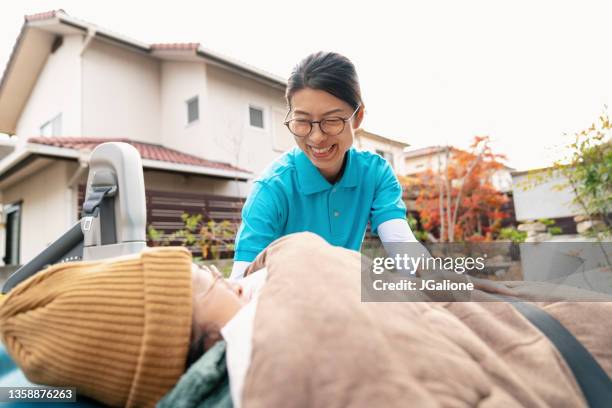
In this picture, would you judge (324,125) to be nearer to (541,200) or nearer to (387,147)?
(541,200)

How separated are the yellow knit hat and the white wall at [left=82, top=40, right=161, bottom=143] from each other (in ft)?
21.6

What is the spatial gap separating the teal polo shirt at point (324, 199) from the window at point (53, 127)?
699 centimetres

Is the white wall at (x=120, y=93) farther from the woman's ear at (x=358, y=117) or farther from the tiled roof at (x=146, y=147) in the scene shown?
the woman's ear at (x=358, y=117)

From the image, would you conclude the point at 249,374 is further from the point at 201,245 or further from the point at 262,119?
the point at 262,119

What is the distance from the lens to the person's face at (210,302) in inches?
29.6

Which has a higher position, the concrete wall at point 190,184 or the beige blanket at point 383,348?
the concrete wall at point 190,184

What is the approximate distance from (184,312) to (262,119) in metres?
7.52

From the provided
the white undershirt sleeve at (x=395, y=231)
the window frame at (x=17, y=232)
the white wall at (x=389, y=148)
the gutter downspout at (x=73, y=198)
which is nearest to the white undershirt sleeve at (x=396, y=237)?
the white undershirt sleeve at (x=395, y=231)

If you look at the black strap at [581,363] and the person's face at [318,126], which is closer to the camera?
the black strap at [581,363]

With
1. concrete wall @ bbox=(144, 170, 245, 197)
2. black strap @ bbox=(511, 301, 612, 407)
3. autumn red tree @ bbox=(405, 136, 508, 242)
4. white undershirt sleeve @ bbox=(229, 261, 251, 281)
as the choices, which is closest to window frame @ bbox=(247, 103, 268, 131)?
concrete wall @ bbox=(144, 170, 245, 197)

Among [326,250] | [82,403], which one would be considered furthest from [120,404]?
[326,250]

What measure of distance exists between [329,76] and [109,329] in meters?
1.08

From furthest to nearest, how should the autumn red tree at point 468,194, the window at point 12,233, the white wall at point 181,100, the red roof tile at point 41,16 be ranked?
the window at point 12,233 → the white wall at point 181,100 → the red roof tile at point 41,16 → the autumn red tree at point 468,194

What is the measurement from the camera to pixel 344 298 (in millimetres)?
609
